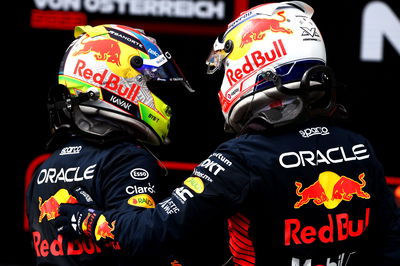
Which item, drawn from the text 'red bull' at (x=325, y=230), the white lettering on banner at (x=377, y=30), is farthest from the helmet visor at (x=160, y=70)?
the white lettering on banner at (x=377, y=30)

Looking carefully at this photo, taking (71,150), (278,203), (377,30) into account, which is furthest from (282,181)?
(377,30)

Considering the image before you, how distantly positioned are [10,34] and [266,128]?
285 cm

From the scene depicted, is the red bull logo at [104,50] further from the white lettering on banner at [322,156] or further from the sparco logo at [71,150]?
the white lettering on banner at [322,156]

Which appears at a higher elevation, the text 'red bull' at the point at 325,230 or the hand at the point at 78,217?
the text 'red bull' at the point at 325,230

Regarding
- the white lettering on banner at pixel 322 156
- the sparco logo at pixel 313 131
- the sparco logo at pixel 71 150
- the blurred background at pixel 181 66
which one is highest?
the sparco logo at pixel 313 131

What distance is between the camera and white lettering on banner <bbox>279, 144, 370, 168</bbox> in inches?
112

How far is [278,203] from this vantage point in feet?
9.24

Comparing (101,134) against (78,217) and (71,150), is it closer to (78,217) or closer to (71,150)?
(71,150)

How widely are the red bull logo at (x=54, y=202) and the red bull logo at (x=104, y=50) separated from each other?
55 centimetres

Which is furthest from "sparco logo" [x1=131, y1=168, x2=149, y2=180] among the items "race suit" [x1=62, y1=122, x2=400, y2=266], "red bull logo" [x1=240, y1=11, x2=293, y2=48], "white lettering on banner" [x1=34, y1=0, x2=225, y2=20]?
"white lettering on banner" [x1=34, y1=0, x2=225, y2=20]

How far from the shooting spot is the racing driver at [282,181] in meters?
2.82

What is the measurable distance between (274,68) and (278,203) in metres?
0.49

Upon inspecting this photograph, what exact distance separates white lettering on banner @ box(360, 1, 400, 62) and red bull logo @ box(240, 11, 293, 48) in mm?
2024

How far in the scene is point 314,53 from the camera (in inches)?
120
